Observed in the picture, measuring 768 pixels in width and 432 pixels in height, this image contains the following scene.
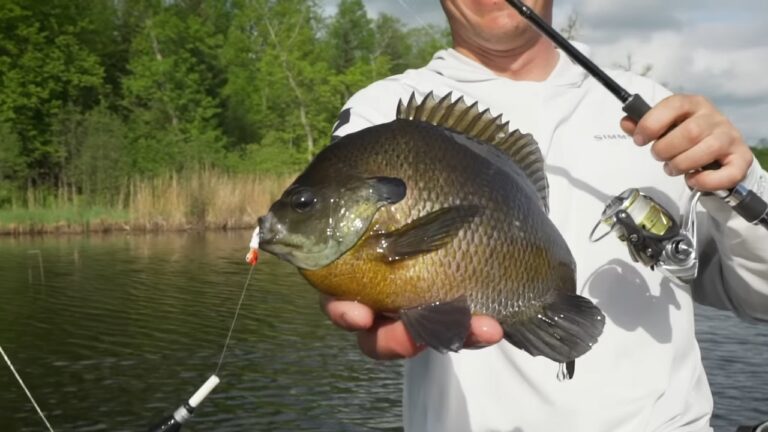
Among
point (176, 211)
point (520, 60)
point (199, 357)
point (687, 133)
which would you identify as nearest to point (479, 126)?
point (687, 133)

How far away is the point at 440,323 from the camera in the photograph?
197 cm

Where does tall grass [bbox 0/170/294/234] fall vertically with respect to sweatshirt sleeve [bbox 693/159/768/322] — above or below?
below

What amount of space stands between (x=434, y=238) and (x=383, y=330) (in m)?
0.28

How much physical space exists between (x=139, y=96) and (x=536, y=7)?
42.7 meters

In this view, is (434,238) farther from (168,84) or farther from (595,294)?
(168,84)

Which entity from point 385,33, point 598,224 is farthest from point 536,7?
point 385,33

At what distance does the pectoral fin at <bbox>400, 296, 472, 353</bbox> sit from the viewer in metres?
1.96

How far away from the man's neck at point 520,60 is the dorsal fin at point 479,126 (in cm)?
85

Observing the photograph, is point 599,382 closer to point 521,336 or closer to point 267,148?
point 521,336

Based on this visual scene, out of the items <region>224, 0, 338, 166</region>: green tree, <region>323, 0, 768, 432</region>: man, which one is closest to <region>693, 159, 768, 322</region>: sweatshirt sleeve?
<region>323, 0, 768, 432</region>: man

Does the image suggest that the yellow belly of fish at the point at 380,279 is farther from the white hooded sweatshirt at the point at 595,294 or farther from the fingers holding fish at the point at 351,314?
the white hooded sweatshirt at the point at 595,294

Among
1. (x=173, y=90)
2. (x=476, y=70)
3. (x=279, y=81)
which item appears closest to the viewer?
(x=476, y=70)

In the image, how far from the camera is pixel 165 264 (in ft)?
69.5

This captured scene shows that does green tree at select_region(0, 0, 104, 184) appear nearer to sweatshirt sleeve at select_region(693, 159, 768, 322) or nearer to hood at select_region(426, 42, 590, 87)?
hood at select_region(426, 42, 590, 87)
